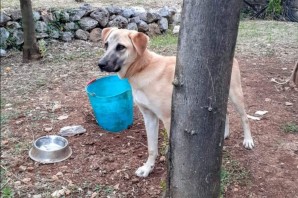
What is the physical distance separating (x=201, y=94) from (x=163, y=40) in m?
5.85

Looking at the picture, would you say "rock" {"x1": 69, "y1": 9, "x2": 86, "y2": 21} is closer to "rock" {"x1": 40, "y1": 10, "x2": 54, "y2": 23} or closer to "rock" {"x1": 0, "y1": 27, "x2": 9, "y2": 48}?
"rock" {"x1": 40, "y1": 10, "x2": 54, "y2": 23}

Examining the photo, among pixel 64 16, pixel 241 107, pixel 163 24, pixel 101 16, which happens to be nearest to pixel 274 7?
pixel 163 24

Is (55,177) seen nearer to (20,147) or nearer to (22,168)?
(22,168)

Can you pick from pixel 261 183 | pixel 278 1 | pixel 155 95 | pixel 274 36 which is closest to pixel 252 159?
pixel 261 183

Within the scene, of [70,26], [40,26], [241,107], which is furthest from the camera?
[70,26]

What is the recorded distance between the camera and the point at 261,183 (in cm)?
304

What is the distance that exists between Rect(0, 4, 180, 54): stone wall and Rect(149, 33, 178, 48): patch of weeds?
273 mm

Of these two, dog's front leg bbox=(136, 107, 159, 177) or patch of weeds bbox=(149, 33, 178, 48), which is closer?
dog's front leg bbox=(136, 107, 159, 177)

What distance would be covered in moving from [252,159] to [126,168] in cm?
117

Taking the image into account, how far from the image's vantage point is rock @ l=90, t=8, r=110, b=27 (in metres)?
7.58

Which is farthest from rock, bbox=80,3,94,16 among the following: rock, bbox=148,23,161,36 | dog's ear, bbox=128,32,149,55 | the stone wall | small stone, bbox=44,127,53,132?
dog's ear, bbox=128,32,149,55

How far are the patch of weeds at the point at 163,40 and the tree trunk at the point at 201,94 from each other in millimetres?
5189

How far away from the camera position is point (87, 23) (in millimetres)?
7469

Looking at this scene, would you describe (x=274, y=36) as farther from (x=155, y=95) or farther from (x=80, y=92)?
(x=155, y=95)
